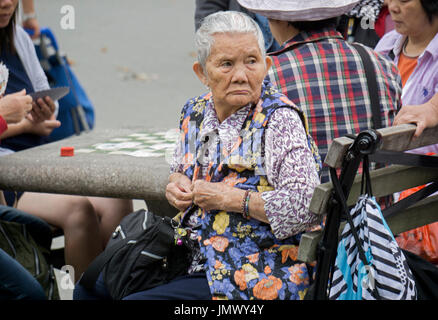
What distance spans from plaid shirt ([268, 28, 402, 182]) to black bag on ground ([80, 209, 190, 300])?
58 cm

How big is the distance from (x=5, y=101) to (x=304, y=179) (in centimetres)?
172

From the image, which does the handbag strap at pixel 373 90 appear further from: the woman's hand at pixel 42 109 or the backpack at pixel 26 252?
the woman's hand at pixel 42 109

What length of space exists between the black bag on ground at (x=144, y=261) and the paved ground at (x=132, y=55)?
9.43 feet

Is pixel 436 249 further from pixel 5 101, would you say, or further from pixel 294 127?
pixel 5 101

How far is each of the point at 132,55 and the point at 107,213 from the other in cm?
677

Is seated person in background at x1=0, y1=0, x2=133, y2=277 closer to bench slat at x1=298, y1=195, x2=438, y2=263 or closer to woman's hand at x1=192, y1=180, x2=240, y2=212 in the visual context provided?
woman's hand at x1=192, y1=180, x2=240, y2=212

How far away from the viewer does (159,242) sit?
2199 millimetres

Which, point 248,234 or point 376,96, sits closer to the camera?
point 248,234

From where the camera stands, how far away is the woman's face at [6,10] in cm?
337

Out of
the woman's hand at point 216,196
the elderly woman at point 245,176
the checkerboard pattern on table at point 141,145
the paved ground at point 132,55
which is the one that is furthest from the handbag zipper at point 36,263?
the paved ground at point 132,55

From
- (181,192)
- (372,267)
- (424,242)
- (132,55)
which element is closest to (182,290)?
(181,192)
